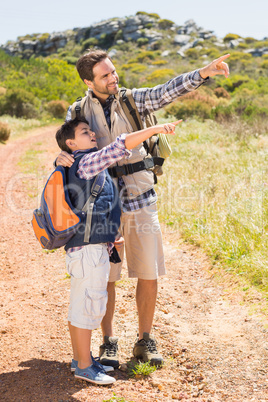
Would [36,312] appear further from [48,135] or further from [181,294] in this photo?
[48,135]

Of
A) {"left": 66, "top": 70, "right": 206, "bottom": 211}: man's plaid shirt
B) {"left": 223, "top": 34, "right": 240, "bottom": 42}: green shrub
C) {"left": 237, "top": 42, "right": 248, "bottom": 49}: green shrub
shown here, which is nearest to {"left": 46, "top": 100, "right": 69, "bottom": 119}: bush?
{"left": 66, "top": 70, "right": 206, "bottom": 211}: man's plaid shirt

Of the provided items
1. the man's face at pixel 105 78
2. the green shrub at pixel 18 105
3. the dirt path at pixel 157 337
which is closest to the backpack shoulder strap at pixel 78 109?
the man's face at pixel 105 78

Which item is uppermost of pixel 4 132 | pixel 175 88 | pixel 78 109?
pixel 175 88

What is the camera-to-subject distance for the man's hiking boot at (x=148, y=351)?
2865 mm

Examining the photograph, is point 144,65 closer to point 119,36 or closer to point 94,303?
point 119,36

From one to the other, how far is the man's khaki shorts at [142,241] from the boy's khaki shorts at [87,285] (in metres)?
0.42

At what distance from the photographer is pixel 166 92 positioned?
263 cm

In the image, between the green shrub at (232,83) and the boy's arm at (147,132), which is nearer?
the boy's arm at (147,132)

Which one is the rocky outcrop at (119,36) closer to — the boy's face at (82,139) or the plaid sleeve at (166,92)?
the plaid sleeve at (166,92)

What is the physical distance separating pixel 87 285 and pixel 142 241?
562mm

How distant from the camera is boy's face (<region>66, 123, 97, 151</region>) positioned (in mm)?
2447

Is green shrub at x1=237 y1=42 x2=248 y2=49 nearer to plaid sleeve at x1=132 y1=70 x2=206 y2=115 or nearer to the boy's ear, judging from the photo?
plaid sleeve at x1=132 y1=70 x2=206 y2=115

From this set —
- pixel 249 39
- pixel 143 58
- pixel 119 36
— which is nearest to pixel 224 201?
pixel 143 58

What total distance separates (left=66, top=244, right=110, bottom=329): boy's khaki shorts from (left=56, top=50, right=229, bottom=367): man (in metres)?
0.42
